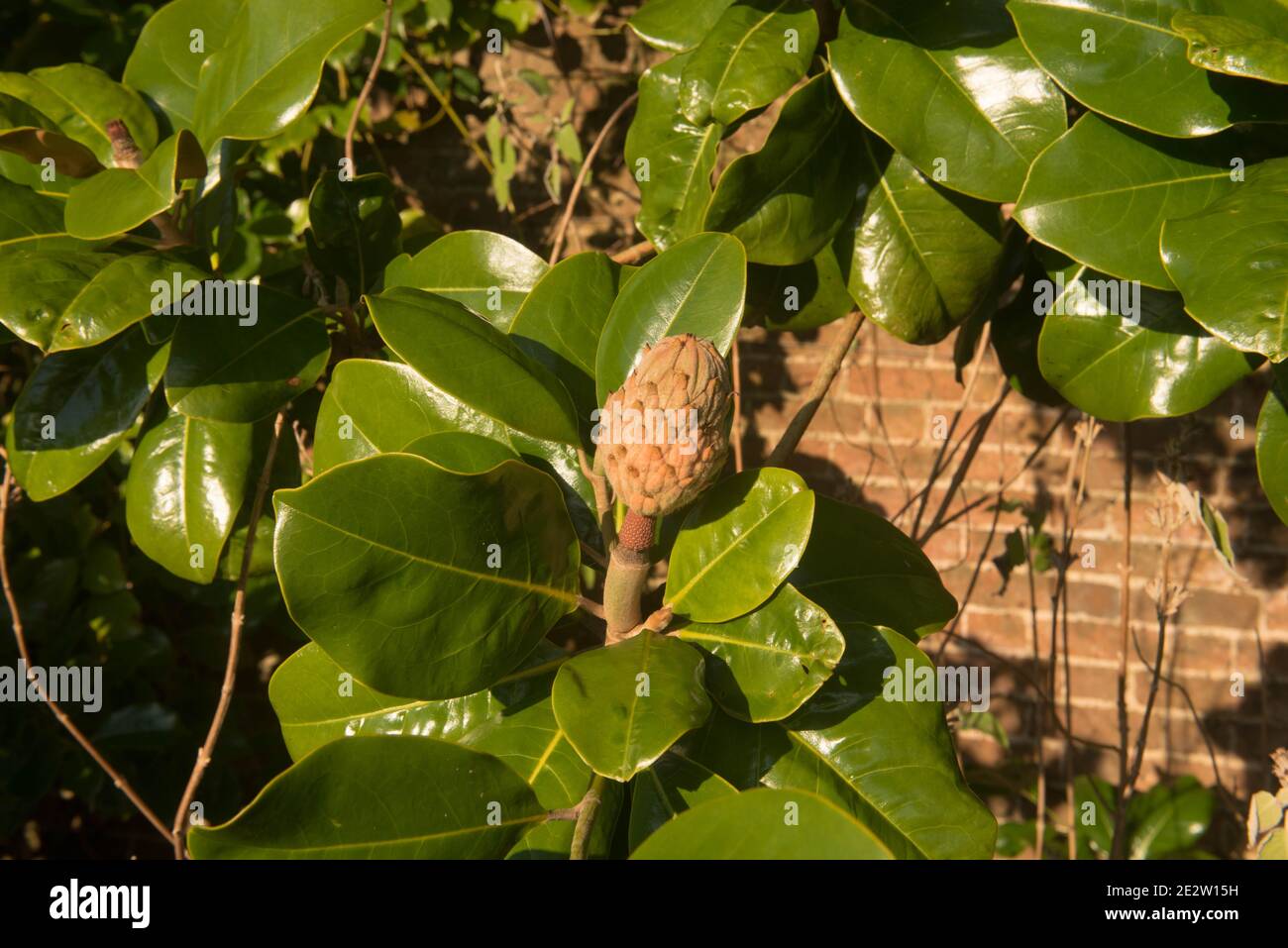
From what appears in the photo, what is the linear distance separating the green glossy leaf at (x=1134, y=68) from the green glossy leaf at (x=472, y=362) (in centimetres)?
48

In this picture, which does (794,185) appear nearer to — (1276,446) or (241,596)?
(1276,446)

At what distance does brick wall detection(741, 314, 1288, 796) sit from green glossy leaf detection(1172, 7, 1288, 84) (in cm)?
185

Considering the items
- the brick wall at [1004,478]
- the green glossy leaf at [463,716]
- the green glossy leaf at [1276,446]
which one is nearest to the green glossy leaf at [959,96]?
the green glossy leaf at [1276,446]

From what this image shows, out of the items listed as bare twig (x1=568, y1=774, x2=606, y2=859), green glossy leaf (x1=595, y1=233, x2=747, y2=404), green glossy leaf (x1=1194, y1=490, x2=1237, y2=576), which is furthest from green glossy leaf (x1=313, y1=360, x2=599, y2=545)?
green glossy leaf (x1=1194, y1=490, x2=1237, y2=576)

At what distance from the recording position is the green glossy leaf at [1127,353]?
905 mm

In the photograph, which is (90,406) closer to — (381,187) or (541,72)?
(381,187)

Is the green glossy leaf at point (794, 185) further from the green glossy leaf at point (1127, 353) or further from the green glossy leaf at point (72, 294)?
the green glossy leaf at point (72, 294)

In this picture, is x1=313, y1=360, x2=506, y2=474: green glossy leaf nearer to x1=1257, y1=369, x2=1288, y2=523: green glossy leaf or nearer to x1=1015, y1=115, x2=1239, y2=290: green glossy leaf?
x1=1015, y1=115, x2=1239, y2=290: green glossy leaf

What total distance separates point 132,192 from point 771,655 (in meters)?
0.66

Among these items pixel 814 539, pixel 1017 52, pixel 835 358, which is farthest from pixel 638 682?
pixel 1017 52

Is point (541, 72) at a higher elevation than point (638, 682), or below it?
higher

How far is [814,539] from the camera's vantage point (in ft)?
2.97

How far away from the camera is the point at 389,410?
861mm
